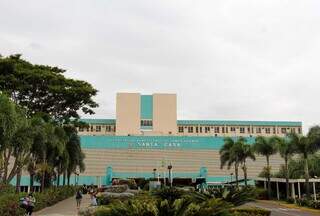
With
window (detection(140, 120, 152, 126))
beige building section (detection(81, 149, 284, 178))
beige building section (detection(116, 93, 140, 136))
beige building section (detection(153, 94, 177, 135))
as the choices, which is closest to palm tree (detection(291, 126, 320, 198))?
→ beige building section (detection(81, 149, 284, 178))

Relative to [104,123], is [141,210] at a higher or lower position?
lower

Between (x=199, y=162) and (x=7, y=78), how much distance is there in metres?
75.9

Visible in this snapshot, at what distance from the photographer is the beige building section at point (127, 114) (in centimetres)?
10569

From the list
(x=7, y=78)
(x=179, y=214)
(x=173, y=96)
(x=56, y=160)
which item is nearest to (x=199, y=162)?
(x=173, y=96)

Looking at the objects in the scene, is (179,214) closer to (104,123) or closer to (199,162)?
(199,162)

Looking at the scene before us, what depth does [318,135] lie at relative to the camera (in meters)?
41.0

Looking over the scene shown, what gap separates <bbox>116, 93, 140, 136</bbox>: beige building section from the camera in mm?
105688

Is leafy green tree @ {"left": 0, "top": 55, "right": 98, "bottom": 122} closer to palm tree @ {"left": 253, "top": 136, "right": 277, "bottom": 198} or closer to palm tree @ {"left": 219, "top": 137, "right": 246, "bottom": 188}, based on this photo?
palm tree @ {"left": 253, "top": 136, "right": 277, "bottom": 198}

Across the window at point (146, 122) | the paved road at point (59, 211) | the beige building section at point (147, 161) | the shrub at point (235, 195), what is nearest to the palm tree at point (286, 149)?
the paved road at point (59, 211)

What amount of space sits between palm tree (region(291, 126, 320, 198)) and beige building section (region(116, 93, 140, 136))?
209 ft

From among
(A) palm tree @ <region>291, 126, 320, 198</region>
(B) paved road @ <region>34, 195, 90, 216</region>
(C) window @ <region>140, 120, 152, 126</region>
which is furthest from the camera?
(C) window @ <region>140, 120, 152, 126</region>

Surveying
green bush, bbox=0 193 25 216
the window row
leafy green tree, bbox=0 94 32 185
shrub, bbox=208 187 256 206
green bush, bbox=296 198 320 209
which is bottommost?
green bush, bbox=296 198 320 209

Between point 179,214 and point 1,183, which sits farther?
point 1,183

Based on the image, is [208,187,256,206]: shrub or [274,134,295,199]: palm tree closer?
[208,187,256,206]: shrub
